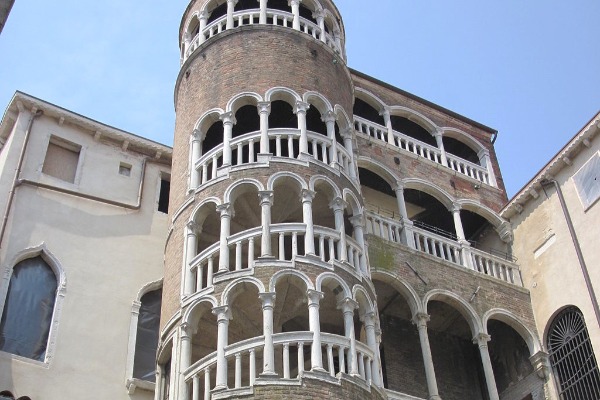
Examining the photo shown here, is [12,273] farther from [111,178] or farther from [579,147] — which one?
[579,147]

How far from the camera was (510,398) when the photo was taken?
20.7 metres

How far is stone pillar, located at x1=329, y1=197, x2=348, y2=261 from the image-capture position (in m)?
16.8

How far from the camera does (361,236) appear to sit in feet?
59.2

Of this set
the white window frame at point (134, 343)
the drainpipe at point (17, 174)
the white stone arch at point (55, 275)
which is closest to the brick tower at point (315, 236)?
the white window frame at point (134, 343)

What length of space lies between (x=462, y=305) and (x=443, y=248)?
1.92 meters

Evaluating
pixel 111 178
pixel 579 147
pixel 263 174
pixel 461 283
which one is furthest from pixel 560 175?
pixel 111 178

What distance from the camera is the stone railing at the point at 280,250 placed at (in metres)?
16.3

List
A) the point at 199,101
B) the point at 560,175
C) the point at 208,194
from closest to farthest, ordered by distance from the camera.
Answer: the point at 208,194 < the point at 199,101 < the point at 560,175

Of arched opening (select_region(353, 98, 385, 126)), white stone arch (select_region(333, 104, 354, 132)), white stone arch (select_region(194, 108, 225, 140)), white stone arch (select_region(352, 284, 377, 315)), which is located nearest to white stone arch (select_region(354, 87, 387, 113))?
arched opening (select_region(353, 98, 385, 126))

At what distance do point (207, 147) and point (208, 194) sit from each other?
114 inches

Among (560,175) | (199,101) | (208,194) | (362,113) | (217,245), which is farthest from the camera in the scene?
(362,113)

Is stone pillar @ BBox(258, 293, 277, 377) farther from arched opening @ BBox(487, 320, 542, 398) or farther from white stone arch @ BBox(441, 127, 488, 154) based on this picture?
white stone arch @ BBox(441, 127, 488, 154)

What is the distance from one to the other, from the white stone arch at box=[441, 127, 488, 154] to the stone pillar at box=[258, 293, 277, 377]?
1196 cm

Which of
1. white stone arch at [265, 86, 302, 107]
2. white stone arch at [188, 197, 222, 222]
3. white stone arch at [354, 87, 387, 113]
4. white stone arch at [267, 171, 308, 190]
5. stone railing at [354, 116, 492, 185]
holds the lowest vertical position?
white stone arch at [188, 197, 222, 222]
